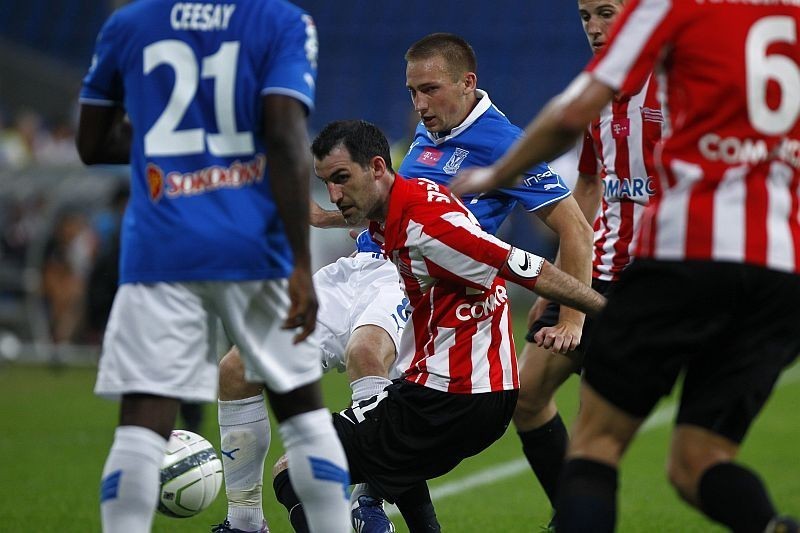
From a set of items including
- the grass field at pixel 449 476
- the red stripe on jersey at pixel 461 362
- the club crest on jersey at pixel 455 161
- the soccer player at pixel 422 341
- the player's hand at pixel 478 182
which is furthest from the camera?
the grass field at pixel 449 476

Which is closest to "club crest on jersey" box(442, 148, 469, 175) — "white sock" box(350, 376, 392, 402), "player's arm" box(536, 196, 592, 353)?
"player's arm" box(536, 196, 592, 353)

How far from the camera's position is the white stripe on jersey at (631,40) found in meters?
3.50

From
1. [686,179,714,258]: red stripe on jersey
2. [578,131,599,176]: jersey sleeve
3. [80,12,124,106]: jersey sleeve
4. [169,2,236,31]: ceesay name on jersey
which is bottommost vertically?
[578,131,599,176]: jersey sleeve

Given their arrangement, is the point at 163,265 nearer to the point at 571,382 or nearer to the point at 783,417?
the point at 783,417

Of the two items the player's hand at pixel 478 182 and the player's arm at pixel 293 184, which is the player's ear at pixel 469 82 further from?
the player's hand at pixel 478 182

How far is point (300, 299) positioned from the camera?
154 inches

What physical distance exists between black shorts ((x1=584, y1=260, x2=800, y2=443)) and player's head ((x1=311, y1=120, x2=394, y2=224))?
1518 mm

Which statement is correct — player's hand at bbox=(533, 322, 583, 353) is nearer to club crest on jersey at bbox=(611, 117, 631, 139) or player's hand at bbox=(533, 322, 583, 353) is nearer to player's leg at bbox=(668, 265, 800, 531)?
club crest on jersey at bbox=(611, 117, 631, 139)

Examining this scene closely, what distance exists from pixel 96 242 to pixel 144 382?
12.8 meters

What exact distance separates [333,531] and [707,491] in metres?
1.25

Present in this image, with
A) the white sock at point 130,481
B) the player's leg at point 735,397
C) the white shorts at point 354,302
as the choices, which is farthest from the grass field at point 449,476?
the player's leg at point 735,397

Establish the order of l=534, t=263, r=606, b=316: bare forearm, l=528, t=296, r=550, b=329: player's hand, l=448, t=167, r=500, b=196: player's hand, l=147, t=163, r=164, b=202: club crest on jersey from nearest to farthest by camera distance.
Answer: l=448, t=167, r=500, b=196: player's hand
l=147, t=163, r=164, b=202: club crest on jersey
l=534, t=263, r=606, b=316: bare forearm
l=528, t=296, r=550, b=329: player's hand

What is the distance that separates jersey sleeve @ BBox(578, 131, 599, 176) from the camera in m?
6.17

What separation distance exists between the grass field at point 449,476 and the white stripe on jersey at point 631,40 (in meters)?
3.21
